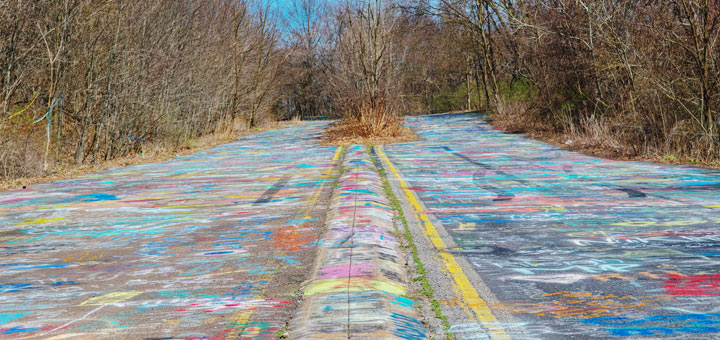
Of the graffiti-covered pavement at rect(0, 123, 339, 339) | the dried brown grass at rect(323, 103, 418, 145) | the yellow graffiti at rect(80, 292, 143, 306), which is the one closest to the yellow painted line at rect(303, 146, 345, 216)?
the graffiti-covered pavement at rect(0, 123, 339, 339)

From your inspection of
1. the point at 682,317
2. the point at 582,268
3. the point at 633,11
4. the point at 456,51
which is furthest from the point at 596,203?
the point at 456,51

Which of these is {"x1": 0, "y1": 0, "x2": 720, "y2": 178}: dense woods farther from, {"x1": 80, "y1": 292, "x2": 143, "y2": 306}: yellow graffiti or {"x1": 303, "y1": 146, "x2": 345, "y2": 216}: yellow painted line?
{"x1": 80, "y1": 292, "x2": 143, "y2": 306}: yellow graffiti

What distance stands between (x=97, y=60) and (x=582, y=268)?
14728mm

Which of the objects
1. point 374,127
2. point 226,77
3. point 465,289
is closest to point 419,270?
point 465,289

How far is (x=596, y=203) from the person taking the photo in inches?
320

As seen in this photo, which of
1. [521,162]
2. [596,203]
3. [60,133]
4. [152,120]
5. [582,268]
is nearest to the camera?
[582,268]

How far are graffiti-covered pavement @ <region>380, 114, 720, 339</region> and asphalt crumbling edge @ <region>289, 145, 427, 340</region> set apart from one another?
1.03 ft

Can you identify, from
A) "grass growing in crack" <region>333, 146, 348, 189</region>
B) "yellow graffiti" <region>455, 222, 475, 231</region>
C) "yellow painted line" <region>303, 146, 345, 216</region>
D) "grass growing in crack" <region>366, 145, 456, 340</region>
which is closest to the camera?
"grass growing in crack" <region>366, 145, 456, 340</region>

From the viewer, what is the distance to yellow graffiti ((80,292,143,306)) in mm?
4449

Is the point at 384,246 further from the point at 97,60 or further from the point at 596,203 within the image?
the point at 97,60

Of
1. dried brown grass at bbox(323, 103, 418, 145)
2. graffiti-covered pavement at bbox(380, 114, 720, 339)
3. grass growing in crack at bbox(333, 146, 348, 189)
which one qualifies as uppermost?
dried brown grass at bbox(323, 103, 418, 145)

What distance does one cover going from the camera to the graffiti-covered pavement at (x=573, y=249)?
3904 millimetres

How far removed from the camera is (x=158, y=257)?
5824 mm

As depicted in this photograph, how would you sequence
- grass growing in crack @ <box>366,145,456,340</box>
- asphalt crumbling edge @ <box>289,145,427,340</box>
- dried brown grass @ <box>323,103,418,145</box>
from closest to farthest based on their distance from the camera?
1. asphalt crumbling edge @ <box>289,145,427,340</box>
2. grass growing in crack @ <box>366,145,456,340</box>
3. dried brown grass @ <box>323,103,418,145</box>
